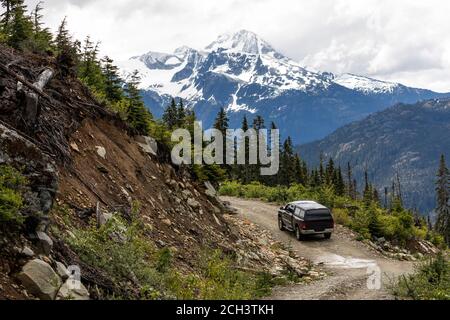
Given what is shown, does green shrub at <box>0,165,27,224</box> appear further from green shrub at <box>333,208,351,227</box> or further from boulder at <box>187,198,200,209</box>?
green shrub at <box>333,208,351,227</box>

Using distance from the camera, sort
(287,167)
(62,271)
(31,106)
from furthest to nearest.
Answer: (287,167) < (31,106) < (62,271)

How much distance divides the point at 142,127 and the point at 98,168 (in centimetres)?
535

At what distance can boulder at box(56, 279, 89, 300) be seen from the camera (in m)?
7.97

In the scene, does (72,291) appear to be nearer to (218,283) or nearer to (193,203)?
(218,283)

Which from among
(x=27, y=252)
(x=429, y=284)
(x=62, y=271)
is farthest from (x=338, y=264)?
(x=27, y=252)

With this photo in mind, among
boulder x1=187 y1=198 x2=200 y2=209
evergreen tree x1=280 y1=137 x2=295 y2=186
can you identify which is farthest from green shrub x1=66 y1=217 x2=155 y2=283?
evergreen tree x1=280 y1=137 x2=295 y2=186

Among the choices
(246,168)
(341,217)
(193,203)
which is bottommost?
(341,217)

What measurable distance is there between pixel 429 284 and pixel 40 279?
1044cm

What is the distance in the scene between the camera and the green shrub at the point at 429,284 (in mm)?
12695

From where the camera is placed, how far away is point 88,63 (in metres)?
22.1

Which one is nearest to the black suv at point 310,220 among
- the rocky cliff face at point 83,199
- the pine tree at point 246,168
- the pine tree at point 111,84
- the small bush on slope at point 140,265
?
the rocky cliff face at point 83,199

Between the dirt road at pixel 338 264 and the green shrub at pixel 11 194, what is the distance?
26.3ft

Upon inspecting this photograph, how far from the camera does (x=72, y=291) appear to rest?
8.24 m

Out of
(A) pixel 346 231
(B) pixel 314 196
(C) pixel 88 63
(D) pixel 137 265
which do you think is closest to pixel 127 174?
(D) pixel 137 265
